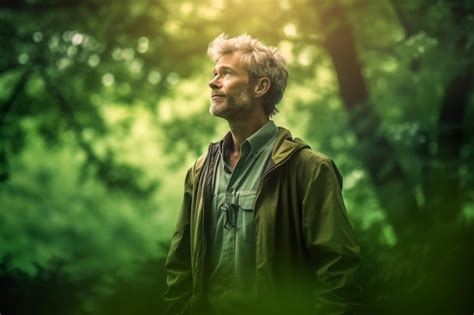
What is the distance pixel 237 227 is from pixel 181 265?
0.60m

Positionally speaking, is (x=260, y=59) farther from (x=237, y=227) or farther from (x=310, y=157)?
(x=237, y=227)

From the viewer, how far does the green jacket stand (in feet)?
9.57

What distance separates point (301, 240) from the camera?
3107 mm

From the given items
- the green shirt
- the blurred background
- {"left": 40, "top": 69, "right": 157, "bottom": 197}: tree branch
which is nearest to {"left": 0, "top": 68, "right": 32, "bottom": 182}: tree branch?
the blurred background

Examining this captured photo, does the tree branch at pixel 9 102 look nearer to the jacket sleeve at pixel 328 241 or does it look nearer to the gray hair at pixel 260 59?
the gray hair at pixel 260 59

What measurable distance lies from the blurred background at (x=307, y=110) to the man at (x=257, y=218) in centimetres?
120

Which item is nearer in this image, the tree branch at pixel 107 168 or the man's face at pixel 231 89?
the man's face at pixel 231 89

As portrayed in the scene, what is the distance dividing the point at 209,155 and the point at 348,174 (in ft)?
23.4

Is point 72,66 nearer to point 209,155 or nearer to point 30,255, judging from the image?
point 30,255

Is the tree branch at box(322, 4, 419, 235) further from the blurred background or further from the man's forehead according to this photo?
the man's forehead

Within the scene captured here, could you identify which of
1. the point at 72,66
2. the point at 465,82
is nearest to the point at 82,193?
the point at 72,66

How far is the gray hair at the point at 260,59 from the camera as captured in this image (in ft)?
11.6

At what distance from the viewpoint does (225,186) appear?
3373mm

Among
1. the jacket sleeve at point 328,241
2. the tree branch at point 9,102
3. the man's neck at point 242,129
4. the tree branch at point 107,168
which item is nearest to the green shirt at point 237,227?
the man's neck at point 242,129
